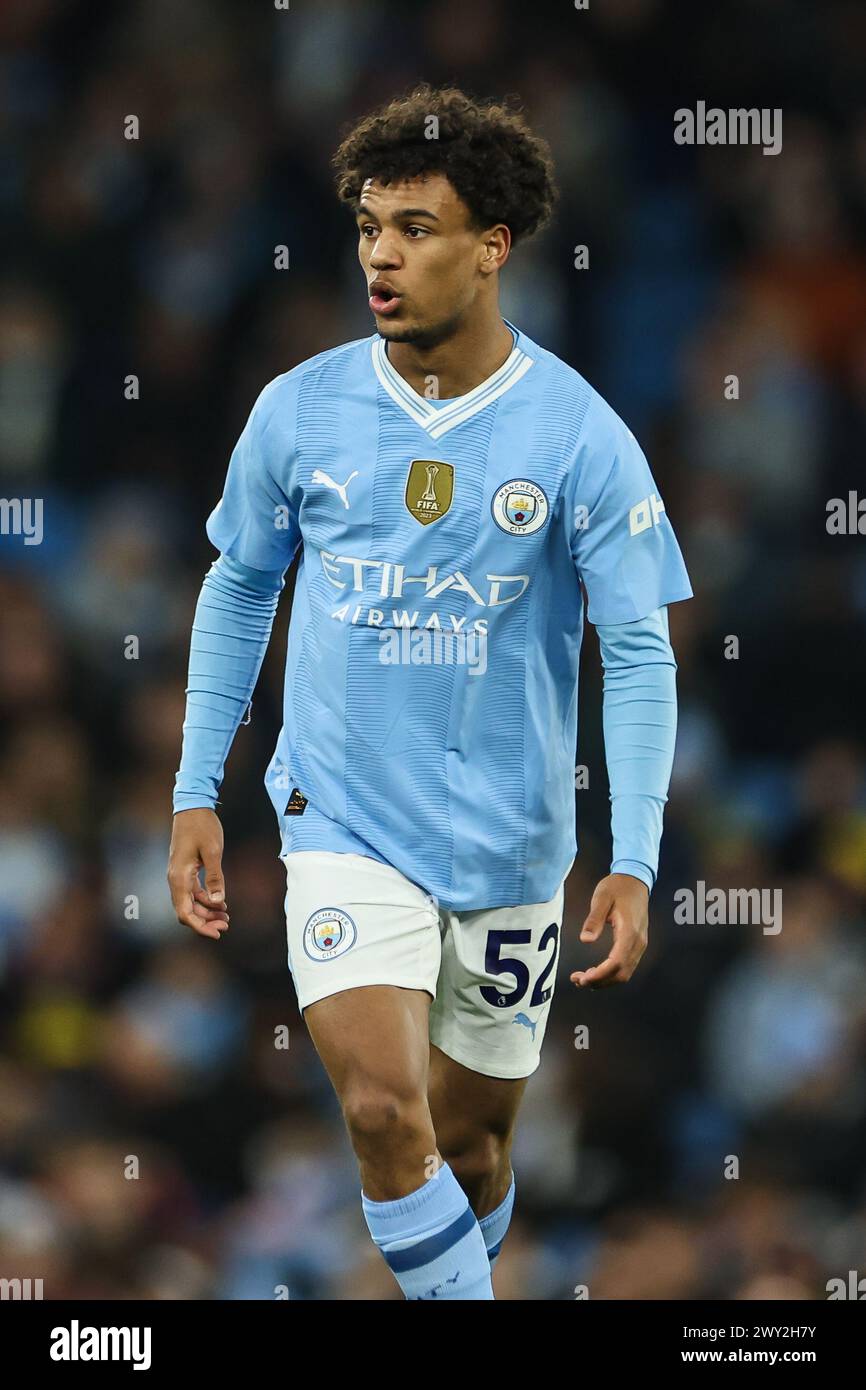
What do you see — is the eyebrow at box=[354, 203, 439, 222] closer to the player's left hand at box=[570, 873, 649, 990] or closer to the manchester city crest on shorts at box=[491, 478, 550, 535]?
the manchester city crest on shorts at box=[491, 478, 550, 535]

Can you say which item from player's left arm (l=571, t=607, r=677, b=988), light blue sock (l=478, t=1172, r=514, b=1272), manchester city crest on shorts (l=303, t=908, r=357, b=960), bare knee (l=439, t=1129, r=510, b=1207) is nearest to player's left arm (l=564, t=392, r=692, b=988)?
player's left arm (l=571, t=607, r=677, b=988)

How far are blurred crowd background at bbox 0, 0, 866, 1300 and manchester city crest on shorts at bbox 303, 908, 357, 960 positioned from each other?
6.04ft

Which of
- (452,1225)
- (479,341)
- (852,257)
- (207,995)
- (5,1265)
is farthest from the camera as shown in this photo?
(852,257)

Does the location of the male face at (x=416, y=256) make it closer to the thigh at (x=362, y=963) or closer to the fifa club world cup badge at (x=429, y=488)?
the fifa club world cup badge at (x=429, y=488)

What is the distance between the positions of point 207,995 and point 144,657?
35.5 inches

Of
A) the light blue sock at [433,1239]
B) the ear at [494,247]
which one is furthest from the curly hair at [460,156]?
the light blue sock at [433,1239]

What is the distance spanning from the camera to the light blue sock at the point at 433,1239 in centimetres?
317

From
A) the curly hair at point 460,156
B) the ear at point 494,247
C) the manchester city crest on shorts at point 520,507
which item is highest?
→ the curly hair at point 460,156

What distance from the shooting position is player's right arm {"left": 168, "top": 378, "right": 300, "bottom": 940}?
3488 mm

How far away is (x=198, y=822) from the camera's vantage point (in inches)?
138

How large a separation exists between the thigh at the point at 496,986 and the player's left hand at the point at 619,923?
33 centimetres

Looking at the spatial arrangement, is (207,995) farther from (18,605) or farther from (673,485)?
(673,485)

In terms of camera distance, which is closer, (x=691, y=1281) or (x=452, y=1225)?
(x=452, y=1225)

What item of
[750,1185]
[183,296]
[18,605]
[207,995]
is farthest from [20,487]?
[750,1185]
